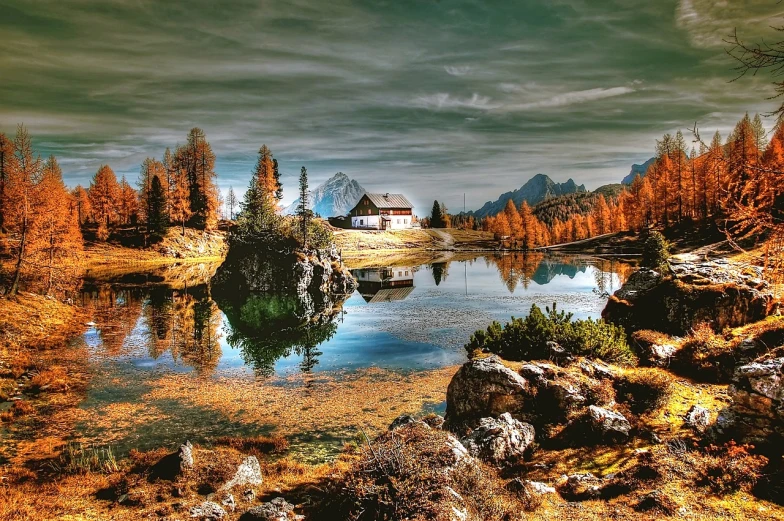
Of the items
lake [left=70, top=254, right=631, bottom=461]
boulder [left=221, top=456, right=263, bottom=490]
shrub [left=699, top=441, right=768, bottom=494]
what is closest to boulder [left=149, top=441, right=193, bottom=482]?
boulder [left=221, top=456, right=263, bottom=490]

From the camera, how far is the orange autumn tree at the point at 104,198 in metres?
105

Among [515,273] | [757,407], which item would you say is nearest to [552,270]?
[515,273]

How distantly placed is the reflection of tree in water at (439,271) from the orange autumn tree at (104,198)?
77744 millimetres

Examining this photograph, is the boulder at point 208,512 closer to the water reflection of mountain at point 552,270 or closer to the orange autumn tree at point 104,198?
the water reflection of mountain at point 552,270

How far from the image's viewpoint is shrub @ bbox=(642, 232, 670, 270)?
84.5ft

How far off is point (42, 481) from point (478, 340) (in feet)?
57.5

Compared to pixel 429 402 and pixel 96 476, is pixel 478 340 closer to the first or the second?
pixel 429 402

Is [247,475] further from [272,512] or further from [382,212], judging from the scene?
[382,212]

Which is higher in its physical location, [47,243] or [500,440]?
[47,243]

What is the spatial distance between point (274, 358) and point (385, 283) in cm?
4197

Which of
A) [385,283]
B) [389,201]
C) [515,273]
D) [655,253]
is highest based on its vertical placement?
[389,201]

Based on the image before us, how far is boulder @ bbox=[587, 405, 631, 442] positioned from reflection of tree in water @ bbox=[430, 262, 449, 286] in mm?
56200

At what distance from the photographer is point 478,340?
21375 mm

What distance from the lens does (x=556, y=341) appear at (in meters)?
18.5
